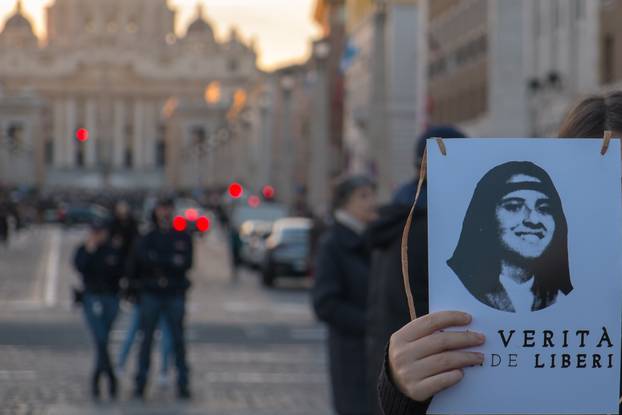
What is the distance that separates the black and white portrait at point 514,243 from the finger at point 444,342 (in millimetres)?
69

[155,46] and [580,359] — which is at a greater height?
[155,46]

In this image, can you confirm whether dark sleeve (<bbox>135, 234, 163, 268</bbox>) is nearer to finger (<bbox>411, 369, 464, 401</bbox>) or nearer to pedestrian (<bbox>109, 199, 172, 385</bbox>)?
pedestrian (<bbox>109, 199, 172, 385</bbox>)

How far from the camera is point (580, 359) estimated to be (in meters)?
2.94

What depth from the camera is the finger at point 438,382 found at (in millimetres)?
2867

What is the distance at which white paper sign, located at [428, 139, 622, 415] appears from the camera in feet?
9.58

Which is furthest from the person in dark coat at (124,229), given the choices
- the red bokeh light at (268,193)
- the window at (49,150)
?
the window at (49,150)

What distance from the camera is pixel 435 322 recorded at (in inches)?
113

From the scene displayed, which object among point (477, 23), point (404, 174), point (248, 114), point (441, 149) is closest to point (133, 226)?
point (441, 149)

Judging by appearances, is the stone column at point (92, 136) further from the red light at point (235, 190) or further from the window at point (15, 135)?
the red light at point (235, 190)

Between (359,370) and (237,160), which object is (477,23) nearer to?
(359,370)

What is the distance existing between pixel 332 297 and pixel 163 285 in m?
6.06

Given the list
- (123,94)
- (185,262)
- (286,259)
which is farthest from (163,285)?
(123,94)

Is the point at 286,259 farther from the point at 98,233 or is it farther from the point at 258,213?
the point at 98,233

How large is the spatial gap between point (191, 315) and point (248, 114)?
90.9m
